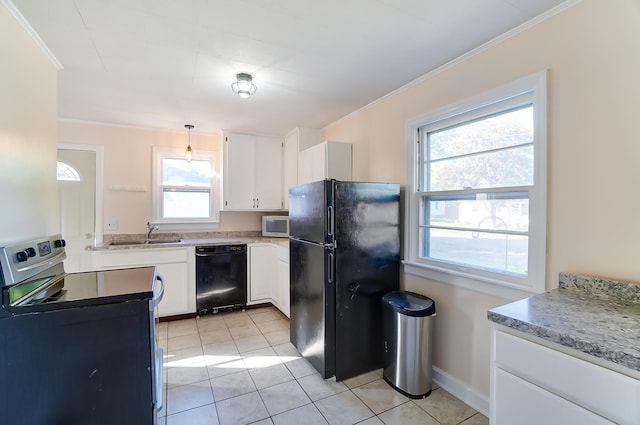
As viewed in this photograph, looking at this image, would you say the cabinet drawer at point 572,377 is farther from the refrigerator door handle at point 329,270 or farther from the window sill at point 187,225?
the window sill at point 187,225

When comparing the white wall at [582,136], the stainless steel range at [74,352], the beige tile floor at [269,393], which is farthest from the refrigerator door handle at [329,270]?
the stainless steel range at [74,352]

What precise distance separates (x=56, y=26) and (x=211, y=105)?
135 centimetres

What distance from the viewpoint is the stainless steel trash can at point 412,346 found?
2.06 m

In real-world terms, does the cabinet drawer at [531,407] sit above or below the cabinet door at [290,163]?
below

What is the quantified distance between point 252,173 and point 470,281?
295 cm

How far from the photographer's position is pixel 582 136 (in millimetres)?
1474

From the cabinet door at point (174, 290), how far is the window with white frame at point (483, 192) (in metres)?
2.57

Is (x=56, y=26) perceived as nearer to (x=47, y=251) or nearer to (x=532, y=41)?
(x=47, y=251)

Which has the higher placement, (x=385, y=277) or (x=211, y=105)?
(x=211, y=105)

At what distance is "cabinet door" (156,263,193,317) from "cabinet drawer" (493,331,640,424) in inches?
129

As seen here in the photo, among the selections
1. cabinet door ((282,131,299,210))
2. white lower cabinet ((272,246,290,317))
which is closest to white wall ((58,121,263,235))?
cabinet door ((282,131,299,210))

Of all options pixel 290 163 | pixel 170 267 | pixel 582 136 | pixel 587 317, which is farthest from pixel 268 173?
pixel 587 317

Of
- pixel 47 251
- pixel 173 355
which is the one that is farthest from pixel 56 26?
pixel 173 355

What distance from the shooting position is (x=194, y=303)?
3.56m
